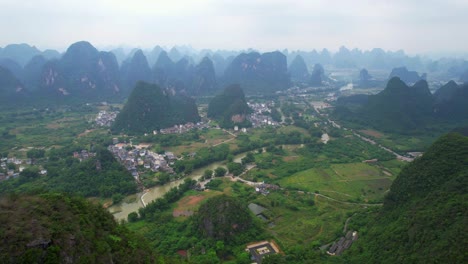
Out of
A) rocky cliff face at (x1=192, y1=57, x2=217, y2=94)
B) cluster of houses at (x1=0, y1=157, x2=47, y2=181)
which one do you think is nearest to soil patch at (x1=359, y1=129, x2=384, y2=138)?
cluster of houses at (x1=0, y1=157, x2=47, y2=181)

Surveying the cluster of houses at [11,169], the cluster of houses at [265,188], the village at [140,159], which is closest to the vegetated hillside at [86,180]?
the cluster of houses at [11,169]

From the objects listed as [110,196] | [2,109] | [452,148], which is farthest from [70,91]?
[452,148]

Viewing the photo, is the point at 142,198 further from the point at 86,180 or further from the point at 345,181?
the point at 345,181

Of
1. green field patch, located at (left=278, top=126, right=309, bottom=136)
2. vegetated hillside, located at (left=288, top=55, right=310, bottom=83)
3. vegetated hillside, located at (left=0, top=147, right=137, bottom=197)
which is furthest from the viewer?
vegetated hillside, located at (left=288, top=55, right=310, bottom=83)

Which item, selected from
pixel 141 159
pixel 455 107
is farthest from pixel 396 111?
pixel 141 159

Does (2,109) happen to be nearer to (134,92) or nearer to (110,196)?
(134,92)

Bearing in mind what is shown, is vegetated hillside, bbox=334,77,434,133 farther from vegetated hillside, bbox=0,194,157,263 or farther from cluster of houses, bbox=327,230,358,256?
vegetated hillside, bbox=0,194,157,263
